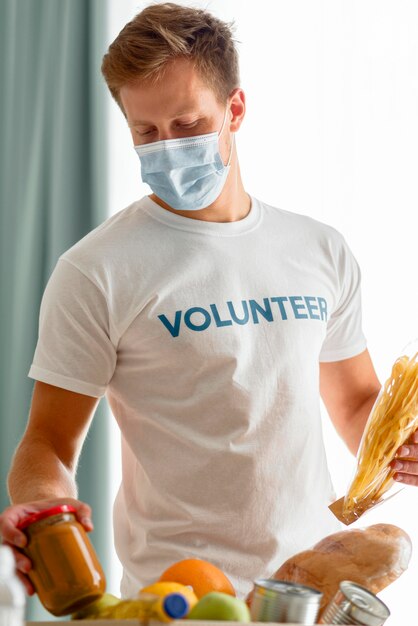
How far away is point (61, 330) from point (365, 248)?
1.30 m

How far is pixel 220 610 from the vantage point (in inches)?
30.4

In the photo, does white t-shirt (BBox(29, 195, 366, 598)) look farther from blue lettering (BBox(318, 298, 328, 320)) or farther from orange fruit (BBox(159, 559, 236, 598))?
orange fruit (BBox(159, 559, 236, 598))

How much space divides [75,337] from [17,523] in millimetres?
542

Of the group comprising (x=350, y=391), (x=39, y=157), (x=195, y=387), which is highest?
(x=39, y=157)

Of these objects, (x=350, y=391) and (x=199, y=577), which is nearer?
(x=199, y=577)

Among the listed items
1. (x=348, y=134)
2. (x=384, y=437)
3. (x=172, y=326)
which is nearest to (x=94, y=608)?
(x=384, y=437)

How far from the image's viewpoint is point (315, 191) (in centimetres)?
254

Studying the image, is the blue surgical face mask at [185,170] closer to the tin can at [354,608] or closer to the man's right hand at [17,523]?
the man's right hand at [17,523]

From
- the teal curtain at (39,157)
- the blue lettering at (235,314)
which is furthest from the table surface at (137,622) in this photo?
the teal curtain at (39,157)

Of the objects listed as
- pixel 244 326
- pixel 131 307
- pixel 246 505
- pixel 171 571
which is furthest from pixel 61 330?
pixel 171 571

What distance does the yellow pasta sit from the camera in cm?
118

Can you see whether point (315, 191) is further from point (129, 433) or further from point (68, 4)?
point (129, 433)

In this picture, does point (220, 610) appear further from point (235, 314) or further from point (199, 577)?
point (235, 314)

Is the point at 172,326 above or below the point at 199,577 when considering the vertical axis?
above
